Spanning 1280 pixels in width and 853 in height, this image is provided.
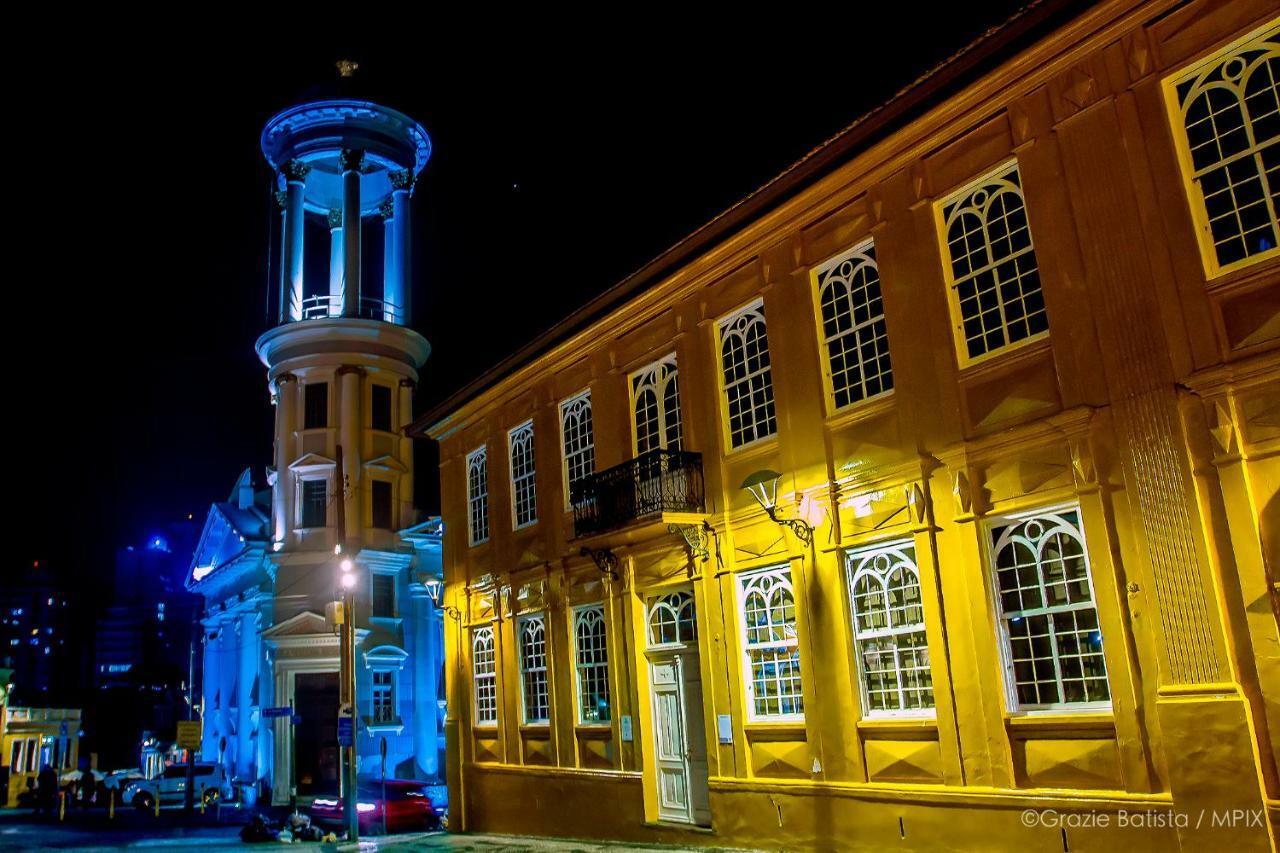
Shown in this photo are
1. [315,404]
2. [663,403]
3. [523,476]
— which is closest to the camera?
[663,403]

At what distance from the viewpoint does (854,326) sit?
40.7 ft

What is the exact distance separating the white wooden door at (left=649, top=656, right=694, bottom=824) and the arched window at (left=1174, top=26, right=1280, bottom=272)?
948 centimetres

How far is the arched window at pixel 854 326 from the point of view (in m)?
12.2

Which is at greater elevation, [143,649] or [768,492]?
[143,649]

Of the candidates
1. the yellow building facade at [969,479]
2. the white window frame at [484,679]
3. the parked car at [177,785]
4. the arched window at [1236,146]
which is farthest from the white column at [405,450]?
the arched window at [1236,146]

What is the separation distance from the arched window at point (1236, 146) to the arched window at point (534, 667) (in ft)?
41.7

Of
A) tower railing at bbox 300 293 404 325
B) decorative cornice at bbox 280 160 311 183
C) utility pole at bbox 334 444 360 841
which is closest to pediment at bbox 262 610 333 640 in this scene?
tower railing at bbox 300 293 404 325

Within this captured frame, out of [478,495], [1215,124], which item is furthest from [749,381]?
[478,495]

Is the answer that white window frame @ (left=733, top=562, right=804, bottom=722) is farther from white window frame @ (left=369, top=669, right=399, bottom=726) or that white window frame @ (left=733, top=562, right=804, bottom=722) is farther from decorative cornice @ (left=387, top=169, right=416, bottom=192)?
decorative cornice @ (left=387, top=169, right=416, bottom=192)

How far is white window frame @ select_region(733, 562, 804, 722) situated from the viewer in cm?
1280

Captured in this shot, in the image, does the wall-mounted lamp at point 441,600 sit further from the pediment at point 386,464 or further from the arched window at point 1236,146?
the arched window at point 1236,146

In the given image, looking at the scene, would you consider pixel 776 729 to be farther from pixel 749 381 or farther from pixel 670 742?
pixel 749 381

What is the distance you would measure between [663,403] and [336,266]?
24.8 metres

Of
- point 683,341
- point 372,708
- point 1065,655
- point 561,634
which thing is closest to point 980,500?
point 1065,655
